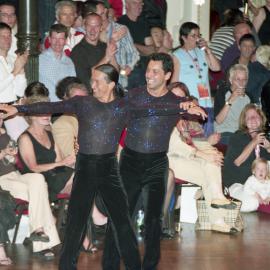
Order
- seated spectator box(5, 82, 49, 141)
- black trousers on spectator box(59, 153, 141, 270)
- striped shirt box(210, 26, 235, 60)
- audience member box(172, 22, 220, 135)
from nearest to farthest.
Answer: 1. black trousers on spectator box(59, 153, 141, 270)
2. seated spectator box(5, 82, 49, 141)
3. audience member box(172, 22, 220, 135)
4. striped shirt box(210, 26, 235, 60)

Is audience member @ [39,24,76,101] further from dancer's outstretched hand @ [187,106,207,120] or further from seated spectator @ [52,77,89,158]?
dancer's outstretched hand @ [187,106,207,120]

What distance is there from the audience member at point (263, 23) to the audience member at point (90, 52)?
10.6 feet

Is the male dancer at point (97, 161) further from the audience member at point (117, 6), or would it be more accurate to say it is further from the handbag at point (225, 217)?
the audience member at point (117, 6)

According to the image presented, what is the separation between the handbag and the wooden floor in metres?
0.11

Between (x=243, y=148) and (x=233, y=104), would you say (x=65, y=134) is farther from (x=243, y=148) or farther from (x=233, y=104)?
(x=233, y=104)

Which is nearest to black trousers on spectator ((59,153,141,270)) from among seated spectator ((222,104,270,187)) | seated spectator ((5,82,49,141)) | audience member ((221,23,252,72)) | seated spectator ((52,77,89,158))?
seated spectator ((5,82,49,141))

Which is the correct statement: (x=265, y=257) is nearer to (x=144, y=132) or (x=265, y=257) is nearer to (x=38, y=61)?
(x=144, y=132)

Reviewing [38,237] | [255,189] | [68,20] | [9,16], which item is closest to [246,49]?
[255,189]

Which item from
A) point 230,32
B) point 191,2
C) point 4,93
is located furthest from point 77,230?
point 191,2

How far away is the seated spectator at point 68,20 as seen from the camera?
10.9 meters

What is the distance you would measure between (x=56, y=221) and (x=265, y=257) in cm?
218

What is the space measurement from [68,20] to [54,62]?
2.53 feet

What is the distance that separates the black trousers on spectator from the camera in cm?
776

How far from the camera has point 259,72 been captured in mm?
12422
